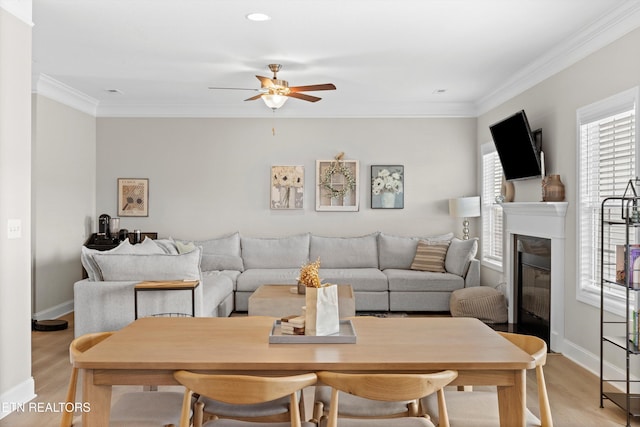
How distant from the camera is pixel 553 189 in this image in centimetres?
478

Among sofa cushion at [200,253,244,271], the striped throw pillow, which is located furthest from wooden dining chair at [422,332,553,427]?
sofa cushion at [200,253,244,271]

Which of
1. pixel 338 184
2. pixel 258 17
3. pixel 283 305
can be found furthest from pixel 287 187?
pixel 258 17

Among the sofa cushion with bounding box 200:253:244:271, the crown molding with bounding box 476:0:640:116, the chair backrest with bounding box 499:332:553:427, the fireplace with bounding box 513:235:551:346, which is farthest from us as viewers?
the sofa cushion with bounding box 200:253:244:271

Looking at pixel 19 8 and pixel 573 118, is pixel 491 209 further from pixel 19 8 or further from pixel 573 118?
pixel 19 8

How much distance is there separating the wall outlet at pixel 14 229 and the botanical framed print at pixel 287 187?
425cm

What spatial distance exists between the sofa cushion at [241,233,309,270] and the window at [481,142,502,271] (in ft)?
7.67

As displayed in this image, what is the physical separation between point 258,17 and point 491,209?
163 inches

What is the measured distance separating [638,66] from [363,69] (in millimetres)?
2628

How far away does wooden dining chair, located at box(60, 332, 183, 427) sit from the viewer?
6.94 ft

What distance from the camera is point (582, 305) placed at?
448 centimetres

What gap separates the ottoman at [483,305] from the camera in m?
6.00

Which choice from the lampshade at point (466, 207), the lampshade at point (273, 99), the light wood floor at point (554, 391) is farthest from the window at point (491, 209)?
the lampshade at point (273, 99)

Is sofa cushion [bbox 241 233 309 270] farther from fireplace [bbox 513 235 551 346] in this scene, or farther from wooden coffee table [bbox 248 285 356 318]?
fireplace [bbox 513 235 551 346]

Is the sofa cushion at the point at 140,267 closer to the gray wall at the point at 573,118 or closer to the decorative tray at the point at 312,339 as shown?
the decorative tray at the point at 312,339
